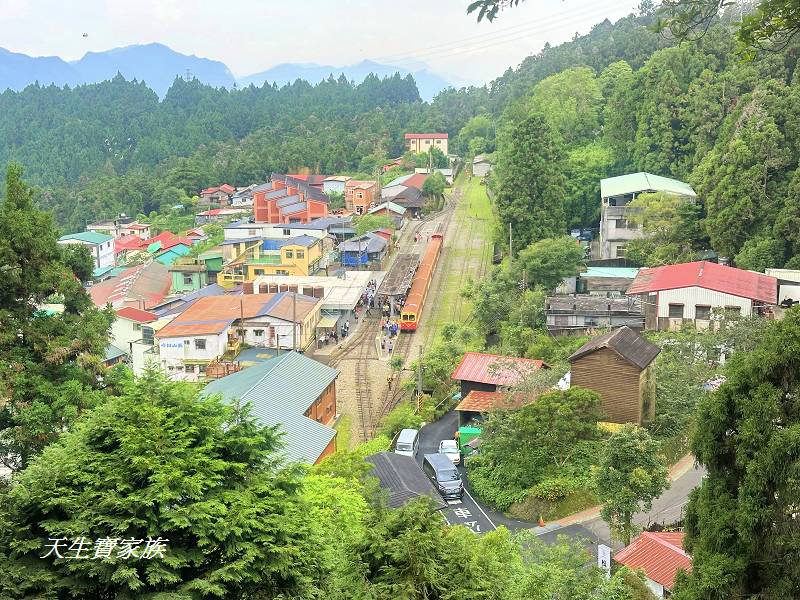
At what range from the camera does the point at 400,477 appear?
13680 millimetres

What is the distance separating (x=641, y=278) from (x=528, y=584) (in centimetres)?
1694

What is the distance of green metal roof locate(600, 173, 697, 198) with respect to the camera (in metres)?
28.5

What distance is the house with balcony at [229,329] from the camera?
76.6ft

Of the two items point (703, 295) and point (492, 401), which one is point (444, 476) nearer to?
point (492, 401)

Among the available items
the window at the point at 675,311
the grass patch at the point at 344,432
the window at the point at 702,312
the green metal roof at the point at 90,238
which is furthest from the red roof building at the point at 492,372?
the green metal roof at the point at 90,238

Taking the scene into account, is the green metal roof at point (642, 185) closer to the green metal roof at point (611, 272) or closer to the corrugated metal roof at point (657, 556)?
the green metal roof at point (611, 272)

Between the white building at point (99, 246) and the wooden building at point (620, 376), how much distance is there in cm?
2993

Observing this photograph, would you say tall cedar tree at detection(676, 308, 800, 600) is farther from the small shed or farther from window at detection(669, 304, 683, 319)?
window at detection(669, 304, 683, 319)

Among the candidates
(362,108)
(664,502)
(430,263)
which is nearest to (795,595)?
(664,502)

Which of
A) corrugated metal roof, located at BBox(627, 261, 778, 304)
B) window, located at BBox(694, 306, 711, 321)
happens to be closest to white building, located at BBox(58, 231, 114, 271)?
corrugated metal roof, located at BBox(627, 261, 778, 304)

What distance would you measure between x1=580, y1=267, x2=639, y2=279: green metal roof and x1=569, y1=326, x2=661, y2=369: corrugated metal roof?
9650 millimetres

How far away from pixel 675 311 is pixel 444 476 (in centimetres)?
860

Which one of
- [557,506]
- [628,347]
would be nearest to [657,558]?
[557,506]

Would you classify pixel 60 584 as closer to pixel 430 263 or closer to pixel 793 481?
pixel 793 481
